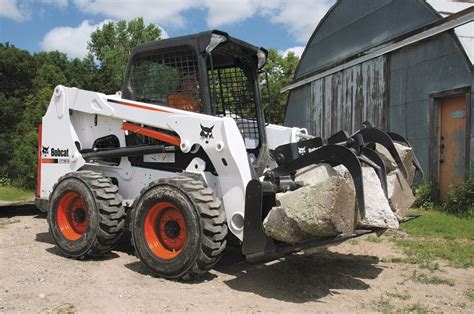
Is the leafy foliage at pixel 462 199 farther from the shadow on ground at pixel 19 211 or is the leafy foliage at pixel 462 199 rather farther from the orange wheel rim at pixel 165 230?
the shadow on ground at pixel 19 211

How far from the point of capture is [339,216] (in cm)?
440

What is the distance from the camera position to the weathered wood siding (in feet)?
41.0

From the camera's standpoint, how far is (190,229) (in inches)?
202

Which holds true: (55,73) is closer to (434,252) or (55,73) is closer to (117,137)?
(117,137)

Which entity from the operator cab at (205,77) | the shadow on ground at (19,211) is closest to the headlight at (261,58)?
the operator cab at (205,77)

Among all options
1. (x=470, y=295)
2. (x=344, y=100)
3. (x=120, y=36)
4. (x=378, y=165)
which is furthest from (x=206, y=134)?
(x=120, y=36)

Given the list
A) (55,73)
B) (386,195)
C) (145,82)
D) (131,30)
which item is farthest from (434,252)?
(131,30)

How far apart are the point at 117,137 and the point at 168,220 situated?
64.3 inches

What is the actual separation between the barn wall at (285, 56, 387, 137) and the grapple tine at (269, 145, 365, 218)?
7863 millimetres

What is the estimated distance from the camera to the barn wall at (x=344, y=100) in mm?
12547

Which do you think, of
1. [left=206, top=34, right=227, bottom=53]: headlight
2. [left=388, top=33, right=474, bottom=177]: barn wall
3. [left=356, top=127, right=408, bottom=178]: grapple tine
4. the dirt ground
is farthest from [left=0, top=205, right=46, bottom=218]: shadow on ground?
[left=388, top=33, right=474, bottom=177]: barn wall

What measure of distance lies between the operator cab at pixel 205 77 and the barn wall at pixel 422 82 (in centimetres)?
496

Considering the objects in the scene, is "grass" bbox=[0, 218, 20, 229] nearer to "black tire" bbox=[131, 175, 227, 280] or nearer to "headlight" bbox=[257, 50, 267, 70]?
"black tire" bbox=[131, 175, 227, 280]

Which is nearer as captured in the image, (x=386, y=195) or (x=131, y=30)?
(x=386, y=195)
